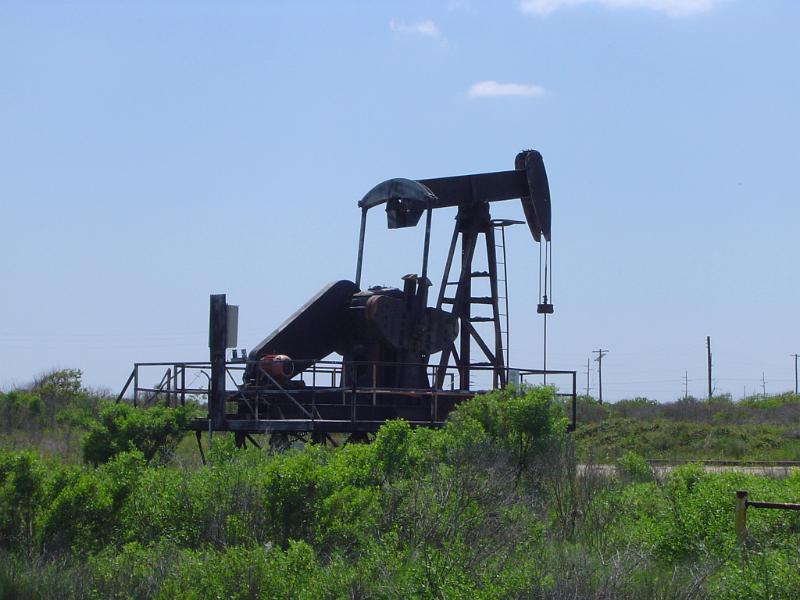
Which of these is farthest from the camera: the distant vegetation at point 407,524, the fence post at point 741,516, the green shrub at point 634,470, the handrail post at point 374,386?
the handrail post at point 374,386

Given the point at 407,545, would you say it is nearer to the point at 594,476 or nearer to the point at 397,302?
the point at 594,476

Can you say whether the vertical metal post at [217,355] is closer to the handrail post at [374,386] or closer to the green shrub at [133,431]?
the green shrub at [133,431]

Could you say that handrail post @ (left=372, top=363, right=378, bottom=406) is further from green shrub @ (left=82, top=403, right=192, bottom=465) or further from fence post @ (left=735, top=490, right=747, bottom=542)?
fence post @ (left=735, top=490, right=747, bottom=542)

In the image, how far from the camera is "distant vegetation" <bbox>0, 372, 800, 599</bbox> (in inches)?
347

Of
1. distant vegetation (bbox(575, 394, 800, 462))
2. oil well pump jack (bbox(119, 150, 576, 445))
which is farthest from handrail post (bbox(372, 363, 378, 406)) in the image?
distant vegetation (bbox(575, 394, 800, 462))

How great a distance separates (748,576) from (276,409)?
10.1 m

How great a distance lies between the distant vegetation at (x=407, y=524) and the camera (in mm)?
8820

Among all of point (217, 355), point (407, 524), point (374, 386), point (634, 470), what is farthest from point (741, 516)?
point (217, 355)

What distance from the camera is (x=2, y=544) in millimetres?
11430

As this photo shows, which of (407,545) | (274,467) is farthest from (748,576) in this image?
(274,467)

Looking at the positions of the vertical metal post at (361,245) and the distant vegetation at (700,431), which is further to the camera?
the distant vegetation at (700,431)

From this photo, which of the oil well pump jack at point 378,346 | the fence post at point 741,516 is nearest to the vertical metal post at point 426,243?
the oil well pump jack at point 378,346

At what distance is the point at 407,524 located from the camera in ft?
35.5

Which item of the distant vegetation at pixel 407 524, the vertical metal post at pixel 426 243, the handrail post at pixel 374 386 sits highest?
the vertical metal post at pixel 426 243
